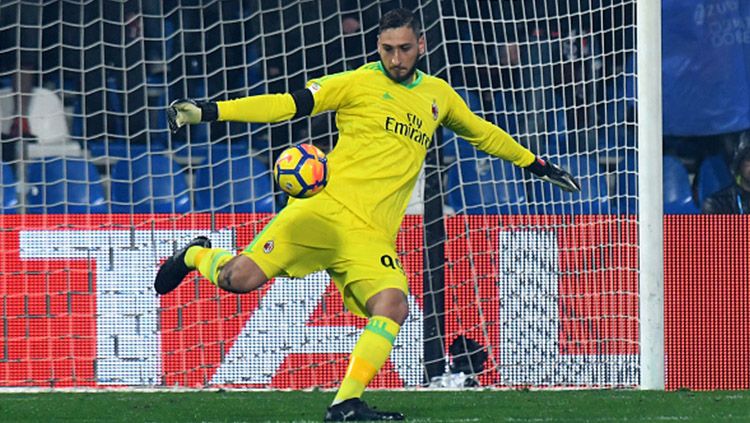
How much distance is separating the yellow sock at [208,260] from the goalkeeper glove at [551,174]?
1615 mm

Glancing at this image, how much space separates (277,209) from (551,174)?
109 inches

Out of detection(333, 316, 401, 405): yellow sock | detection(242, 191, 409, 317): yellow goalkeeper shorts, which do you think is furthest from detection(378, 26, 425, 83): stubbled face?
detection(333, 316, 401, 405): yellow sock

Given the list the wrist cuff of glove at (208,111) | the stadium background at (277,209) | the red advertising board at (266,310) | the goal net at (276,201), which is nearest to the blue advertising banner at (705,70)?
the stadium background at (277,209)

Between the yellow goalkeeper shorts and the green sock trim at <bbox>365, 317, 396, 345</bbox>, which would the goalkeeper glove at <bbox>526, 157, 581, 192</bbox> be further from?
the green sock trim at <bbox>365, 317, 396, 345</bbox>

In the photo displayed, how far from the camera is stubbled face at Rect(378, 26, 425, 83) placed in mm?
6723

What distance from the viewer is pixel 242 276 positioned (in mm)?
6820

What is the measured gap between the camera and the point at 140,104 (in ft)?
32.1

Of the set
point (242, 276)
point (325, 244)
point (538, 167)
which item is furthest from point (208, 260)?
point (538, 167)

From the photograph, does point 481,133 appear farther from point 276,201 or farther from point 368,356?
point 276,201

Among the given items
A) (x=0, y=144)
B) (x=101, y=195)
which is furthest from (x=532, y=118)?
(x=0, y=144)

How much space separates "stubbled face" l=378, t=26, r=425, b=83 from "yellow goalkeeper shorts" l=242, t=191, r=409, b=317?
2.15 feet

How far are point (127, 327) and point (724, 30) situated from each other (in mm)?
4481

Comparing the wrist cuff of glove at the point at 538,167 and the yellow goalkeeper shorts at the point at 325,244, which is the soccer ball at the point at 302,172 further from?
the wrist cuff of glove at the point at 538,167

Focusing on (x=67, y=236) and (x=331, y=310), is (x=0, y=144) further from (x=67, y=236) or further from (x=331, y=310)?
(x=331, y=310)
